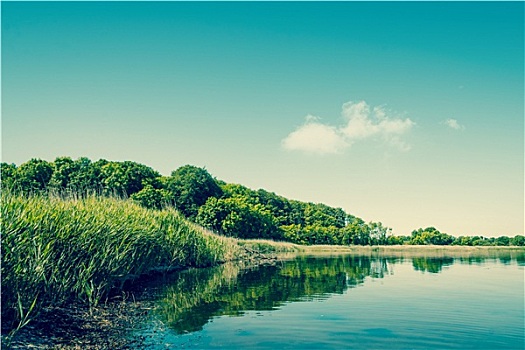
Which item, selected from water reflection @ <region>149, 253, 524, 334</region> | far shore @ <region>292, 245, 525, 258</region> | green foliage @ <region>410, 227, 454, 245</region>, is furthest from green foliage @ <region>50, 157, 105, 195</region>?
green foliage @ <region>410, 227, 454, 245</region>

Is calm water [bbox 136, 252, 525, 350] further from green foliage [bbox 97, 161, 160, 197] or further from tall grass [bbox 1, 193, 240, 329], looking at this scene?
green foliage [bbox 97, 161, 160, 197]

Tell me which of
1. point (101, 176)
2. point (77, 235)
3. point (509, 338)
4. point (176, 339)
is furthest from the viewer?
point (101, 176)

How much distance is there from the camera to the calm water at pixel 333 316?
11.5 m

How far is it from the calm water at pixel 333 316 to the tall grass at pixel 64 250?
7.59 ft

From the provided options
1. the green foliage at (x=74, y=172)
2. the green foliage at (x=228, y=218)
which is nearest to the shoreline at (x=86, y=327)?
the green foliage at (x=228, y=218)

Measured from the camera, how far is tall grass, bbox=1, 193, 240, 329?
31.7 feet

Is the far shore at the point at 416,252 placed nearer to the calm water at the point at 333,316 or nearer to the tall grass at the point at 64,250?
the calm water at the point at 333,316

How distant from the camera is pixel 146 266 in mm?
21516

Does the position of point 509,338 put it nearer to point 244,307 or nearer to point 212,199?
point 244,307

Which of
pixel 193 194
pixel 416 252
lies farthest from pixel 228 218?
pixel 416 252

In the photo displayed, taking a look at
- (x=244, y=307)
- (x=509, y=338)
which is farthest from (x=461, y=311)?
(x=244, y=307)

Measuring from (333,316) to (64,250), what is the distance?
9327 millimetres

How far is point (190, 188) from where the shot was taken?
8469 centimetres

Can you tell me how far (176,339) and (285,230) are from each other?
4099 inches
